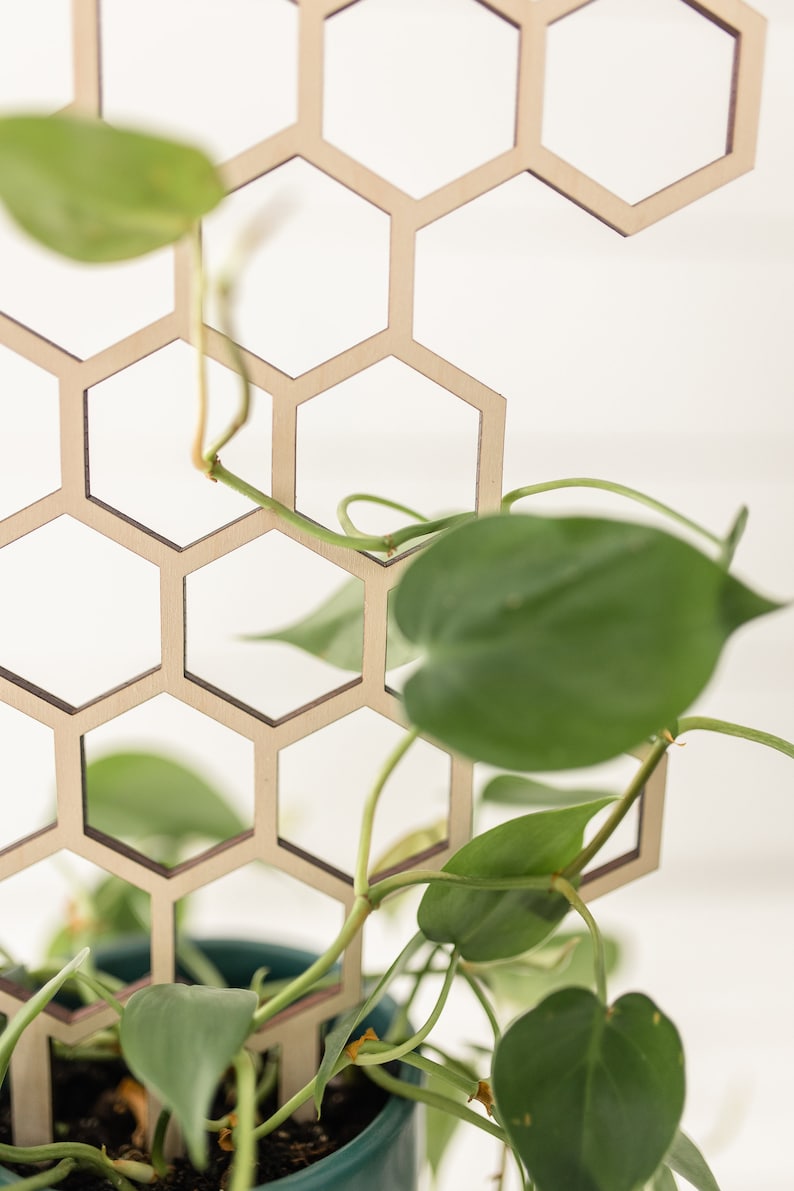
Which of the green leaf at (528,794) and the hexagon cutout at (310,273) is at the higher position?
the hexagon cutout at (310,273)

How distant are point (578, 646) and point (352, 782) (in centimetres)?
74

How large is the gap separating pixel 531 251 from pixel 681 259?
0.47 ft

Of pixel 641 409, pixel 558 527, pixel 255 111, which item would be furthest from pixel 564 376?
pixel 558 527

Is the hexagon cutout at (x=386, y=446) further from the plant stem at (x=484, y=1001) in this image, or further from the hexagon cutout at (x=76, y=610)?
the plant stem at (x=484, y=1001)

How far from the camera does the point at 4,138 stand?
26cm

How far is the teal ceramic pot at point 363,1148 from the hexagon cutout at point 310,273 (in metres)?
0.46

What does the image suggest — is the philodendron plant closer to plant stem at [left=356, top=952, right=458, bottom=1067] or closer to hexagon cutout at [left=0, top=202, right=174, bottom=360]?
plant stem at [left=356, top=952, right=458, bottom=1067]

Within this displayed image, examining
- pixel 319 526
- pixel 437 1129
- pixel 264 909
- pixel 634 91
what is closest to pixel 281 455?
pixel 319 526

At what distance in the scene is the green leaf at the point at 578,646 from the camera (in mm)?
273

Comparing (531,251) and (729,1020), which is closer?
(531,251)

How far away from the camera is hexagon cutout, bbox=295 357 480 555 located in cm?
88

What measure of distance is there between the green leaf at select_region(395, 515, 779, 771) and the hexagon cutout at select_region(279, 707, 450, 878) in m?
0.68

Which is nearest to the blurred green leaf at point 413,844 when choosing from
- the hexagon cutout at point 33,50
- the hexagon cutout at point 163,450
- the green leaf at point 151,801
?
the green leaf at point 151,801

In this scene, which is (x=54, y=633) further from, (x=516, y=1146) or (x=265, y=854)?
(x=516, y=1146)
